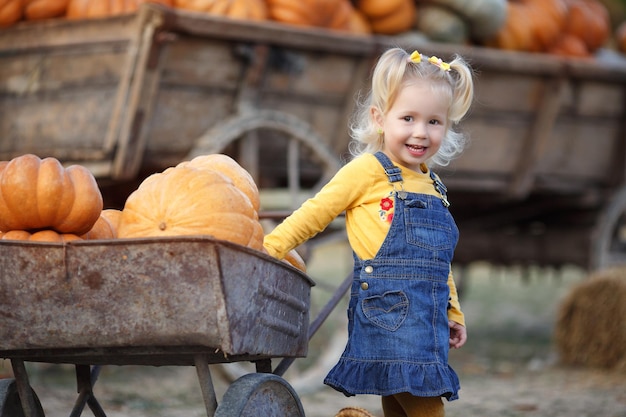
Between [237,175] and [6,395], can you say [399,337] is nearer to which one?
[237,175]

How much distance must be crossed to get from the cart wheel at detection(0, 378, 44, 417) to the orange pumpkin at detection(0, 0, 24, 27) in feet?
8.88

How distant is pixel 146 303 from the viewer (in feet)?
7.58

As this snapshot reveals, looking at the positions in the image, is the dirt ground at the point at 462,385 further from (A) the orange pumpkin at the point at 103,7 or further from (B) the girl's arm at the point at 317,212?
(B) the girl's arm at the point at 317,212

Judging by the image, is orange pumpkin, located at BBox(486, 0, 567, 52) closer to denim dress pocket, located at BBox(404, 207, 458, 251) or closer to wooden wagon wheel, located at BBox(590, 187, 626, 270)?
wooden wagon wheel, located at BBox(590, 187, 626, 270)

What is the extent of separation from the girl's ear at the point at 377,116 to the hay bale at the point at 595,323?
10.9 feet

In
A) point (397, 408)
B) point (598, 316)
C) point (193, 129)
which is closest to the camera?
point (397, 408)

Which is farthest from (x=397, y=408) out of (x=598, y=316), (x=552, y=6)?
(x=552, y=6)

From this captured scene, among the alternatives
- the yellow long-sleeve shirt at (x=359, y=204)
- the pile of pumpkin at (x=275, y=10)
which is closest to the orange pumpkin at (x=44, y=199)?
the yellow long-sleeve shirt at (x=359, y=204)

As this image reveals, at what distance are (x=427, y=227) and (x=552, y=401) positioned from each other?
7.53ft

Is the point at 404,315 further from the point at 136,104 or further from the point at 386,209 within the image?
the point at 136,104

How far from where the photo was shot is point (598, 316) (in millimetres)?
5945

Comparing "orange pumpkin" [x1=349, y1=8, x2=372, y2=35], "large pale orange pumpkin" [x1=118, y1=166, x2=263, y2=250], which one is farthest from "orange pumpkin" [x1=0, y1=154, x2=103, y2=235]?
"orange pumpkin" [x1=349, y1=8, x2=372, y2=35]

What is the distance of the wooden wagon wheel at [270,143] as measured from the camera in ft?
15.3

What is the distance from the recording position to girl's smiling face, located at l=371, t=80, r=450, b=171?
9.27 ft
